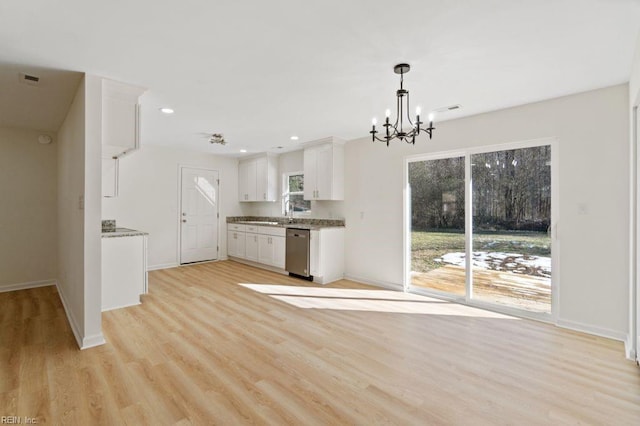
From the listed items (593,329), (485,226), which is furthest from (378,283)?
(593,329)

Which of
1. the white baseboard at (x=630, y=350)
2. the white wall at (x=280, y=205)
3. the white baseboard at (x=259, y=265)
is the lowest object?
the white baseboard at (x=630, y=350)

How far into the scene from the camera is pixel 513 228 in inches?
143

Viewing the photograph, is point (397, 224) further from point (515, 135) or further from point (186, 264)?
point (186, 264)

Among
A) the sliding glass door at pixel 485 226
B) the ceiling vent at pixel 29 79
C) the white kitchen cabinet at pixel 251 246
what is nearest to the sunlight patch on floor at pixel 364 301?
the sliding glass door at pixel 485 226

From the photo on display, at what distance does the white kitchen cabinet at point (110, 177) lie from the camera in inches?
167

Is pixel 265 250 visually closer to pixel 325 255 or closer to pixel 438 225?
pixel 325 255

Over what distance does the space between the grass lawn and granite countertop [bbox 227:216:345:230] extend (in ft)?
4.81

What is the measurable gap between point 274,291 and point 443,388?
287 cm

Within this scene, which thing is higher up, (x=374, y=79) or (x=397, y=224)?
(x=374, y=79)

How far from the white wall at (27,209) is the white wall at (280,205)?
3607 millimetres

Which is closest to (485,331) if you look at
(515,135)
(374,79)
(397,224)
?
(397,224)

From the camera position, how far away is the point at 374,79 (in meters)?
2.80

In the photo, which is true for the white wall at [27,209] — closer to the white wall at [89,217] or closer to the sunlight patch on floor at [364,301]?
the white wall at [89,217]

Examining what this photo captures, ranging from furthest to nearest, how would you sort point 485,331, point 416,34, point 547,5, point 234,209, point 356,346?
point 234,209 < point 485,331 < point 356,346 < point 416,34 < point 547,5
